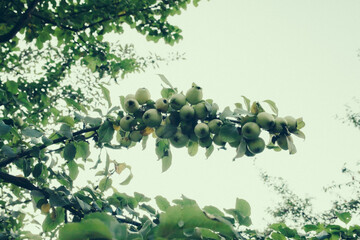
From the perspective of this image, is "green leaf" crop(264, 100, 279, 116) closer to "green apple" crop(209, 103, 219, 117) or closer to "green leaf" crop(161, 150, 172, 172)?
"green apple" crop(209, 103, 219, 117)

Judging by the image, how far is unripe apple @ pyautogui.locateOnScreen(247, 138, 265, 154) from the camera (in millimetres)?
1551

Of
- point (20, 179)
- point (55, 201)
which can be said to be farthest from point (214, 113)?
point (20, 179)

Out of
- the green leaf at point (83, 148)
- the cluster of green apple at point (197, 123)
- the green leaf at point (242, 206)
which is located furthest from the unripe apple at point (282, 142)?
the green leaf at point (83, 148)

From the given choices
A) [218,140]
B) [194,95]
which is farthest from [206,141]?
[194,95]

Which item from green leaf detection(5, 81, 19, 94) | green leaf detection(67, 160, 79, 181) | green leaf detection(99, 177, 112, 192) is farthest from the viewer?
green leaf detection(5, 81, 19, 94)

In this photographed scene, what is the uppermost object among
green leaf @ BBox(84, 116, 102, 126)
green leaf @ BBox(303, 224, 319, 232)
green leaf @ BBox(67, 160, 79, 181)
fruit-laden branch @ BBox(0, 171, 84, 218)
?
green leaf @ BBox(84, 116, 102, 126)

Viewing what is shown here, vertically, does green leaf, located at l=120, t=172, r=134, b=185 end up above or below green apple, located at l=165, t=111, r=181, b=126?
below

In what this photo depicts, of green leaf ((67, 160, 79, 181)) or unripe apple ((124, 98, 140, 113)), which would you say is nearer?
unripe apple ((124, 98, 140, 113))

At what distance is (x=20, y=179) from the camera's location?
1.78 metres

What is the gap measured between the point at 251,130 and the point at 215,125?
0.71 feet

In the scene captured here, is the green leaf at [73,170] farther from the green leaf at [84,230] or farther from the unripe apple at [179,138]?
the green leaf at [84,230]

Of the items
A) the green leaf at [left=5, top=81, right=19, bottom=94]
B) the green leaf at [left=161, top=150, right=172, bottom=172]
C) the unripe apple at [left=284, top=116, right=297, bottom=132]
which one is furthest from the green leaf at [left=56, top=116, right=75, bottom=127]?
the unripe apple at [left=284, top=116, right=297, bottom=132]

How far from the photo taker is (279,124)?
5.11 feet

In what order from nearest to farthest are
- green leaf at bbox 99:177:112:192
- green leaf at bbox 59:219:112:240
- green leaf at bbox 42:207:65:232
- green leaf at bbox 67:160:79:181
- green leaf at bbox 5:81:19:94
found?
green leaf at bbox 59:219:112:240, green leaf at bbox 42:207:65:232, green leaf at bbox 67:160:79:181, green leaf at bbox 99:177:112:192, green leaf at bbox 5:81:19:94
